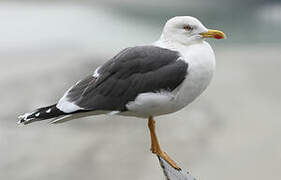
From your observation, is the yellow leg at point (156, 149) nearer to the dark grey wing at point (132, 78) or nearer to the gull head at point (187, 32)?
the dark grey wing at point (132, 78)

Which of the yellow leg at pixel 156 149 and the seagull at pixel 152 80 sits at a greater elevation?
the seagull at pixel 152 80

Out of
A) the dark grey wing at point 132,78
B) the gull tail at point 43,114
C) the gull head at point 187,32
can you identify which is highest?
the gull head at point 187,32

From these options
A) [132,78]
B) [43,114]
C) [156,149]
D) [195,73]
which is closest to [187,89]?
[195,73]

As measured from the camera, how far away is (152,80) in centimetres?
200

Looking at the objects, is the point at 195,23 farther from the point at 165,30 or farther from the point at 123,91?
the point at 123,91

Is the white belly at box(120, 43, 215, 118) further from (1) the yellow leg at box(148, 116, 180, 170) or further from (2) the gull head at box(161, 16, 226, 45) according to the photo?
(1) the yellow leg at box(148, 116, 180, 170)

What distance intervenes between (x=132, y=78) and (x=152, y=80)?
9 centimetres

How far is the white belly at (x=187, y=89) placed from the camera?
1957 mm

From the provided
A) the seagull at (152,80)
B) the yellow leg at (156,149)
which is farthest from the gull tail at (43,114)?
the yellow leg at (156,149)

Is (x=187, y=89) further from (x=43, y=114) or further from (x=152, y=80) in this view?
(x=43, y=114)

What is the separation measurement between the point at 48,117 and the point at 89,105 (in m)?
0.18

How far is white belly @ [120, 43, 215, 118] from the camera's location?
1957 millimetres

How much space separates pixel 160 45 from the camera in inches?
81.7

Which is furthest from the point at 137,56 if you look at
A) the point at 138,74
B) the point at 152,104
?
the point at 152,104
